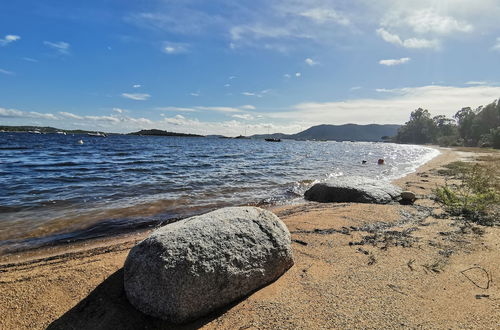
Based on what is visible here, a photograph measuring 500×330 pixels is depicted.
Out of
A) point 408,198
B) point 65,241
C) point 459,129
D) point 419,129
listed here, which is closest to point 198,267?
point 65,241

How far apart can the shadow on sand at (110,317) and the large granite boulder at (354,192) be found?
8868 mm

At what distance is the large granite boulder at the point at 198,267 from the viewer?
3.74 m

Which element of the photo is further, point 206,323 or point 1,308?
point 1,308

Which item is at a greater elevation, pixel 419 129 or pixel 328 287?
pixel 419 129

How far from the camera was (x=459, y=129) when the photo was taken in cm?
10512

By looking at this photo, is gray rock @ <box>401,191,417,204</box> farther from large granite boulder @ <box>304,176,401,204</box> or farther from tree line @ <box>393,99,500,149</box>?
tree line @ <box>393,99,500,149</box>

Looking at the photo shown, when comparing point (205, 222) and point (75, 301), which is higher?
point (205, 222)

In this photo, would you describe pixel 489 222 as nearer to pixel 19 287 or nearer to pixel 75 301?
pixel 75 301

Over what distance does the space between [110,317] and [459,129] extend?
133 metres

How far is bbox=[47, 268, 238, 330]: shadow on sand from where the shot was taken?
372 centimetres

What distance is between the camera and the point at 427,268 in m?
4.96

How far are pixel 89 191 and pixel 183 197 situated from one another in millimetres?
4593

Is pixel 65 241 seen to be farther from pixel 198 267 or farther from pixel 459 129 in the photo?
pixel 459 129

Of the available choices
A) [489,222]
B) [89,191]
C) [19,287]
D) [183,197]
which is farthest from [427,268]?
[89,191]
